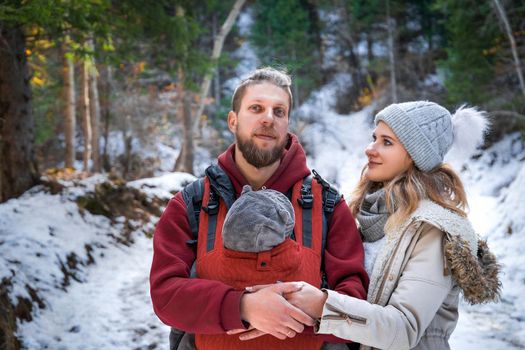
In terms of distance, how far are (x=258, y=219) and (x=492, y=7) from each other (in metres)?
13.3

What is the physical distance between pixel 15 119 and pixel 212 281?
5.99 meters

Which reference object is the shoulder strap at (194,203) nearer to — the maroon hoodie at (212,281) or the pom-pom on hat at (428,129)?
the maroon hoodie at (212,281)

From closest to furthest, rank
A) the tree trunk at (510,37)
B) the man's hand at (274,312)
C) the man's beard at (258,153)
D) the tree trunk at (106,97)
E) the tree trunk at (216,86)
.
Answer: the man's hand at (274,312), the man's beard at (258,153), the tree trunk at (510,37), the tree trunk at (106,97), the tree trunk at (216,86)

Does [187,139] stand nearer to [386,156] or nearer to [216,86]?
[386,156]

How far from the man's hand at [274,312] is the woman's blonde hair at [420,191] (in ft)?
2.48

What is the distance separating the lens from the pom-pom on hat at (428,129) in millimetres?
2297

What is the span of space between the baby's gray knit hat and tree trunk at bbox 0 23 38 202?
5.85 meters

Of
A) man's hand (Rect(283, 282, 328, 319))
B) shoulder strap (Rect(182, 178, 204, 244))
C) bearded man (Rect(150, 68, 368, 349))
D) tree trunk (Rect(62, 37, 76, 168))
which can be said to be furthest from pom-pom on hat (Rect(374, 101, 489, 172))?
tree trunk (Rect(62, 37, 76, 168))

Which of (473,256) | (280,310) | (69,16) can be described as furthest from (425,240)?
(69,16)

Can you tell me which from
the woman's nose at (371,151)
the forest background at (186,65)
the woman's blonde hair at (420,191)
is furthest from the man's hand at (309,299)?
the forest background at (186,65)

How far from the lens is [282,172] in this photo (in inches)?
94.7

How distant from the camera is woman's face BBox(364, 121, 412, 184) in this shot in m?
2.38

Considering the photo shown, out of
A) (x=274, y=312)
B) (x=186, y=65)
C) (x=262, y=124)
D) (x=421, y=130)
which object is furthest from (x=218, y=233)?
(x=186, y=65)

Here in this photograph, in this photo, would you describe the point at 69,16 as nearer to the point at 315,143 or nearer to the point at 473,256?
the point at 473,256
